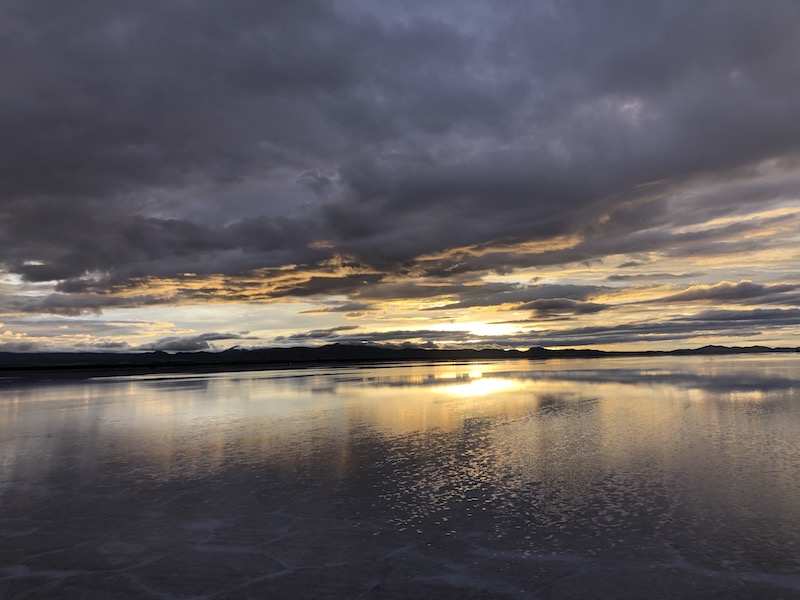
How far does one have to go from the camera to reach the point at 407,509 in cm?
1090

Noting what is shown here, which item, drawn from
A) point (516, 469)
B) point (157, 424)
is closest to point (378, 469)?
point (516, 469)

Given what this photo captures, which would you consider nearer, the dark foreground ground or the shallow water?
the dark foreground ground

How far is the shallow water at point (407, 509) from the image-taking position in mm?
7707

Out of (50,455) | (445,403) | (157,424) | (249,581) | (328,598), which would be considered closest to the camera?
(328,598)

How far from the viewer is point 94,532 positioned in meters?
9.94

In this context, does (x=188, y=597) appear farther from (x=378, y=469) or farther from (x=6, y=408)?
(x=6, y=408)

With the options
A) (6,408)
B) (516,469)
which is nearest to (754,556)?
(516,469)

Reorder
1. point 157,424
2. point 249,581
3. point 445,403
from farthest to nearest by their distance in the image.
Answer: point 445,403 < point 157,424 < point 249,581

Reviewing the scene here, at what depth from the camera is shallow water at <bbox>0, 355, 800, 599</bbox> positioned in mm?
7707

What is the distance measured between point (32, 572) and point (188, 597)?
2887mm

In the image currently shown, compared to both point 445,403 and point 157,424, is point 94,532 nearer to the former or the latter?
point 157,424

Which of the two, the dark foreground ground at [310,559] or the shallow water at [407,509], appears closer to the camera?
the dark foreground ground at [310,559]

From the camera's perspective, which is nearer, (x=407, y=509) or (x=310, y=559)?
(x=310, y=559)

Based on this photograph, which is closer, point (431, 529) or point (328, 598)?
point (328, 598)
